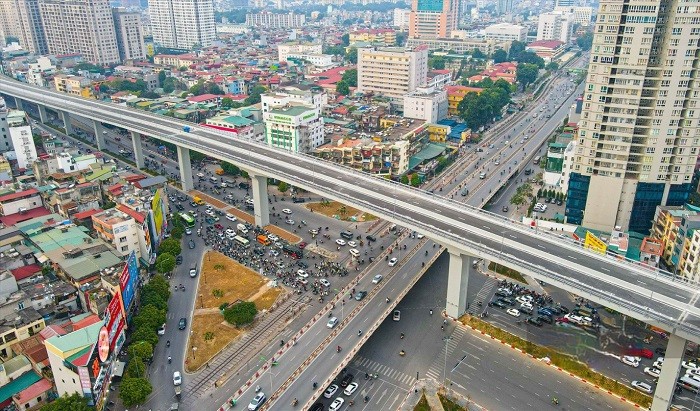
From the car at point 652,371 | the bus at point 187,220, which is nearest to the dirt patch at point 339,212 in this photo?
the bus at point 187,220

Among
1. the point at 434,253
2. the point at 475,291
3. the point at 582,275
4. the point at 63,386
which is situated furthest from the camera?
the point at 434,253

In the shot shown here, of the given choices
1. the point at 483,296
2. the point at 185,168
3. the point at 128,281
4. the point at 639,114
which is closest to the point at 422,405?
the point at 483,296

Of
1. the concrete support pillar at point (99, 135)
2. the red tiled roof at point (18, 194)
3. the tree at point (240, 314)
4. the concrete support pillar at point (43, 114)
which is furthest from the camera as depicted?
the concrete support pillar at point (43, 114)

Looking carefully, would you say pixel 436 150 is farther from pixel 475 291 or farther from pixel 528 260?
pixel 528 260

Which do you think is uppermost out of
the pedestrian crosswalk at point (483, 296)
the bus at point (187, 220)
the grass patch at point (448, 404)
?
the bus at point (187, 220)

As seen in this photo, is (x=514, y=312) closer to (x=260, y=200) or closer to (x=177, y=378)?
(x=177, y=378)

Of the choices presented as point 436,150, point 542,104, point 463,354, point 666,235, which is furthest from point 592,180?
point 542,104

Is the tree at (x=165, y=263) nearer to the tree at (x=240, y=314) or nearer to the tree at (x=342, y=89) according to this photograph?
the tree at (x=240, y=314)
